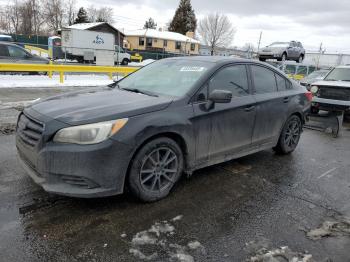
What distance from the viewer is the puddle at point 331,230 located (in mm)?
3275

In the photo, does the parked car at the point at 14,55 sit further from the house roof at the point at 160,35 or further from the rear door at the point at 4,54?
the house roof at the point at 160,35

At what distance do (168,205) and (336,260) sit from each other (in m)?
1.74

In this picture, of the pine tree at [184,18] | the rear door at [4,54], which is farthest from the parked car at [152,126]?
the pine tree at [184,18]

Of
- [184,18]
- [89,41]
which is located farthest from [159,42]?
[89,41]

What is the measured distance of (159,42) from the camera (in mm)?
63969

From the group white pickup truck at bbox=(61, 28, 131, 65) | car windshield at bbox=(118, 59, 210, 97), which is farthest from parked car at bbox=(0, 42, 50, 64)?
white pickup truck at bbox=(61, 28, 131, 65)

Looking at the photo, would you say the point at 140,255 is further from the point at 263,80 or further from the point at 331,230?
the point at 263,80

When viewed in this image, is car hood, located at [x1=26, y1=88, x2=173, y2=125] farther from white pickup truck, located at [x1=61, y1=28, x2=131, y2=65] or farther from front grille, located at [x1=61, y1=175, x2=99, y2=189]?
white pickup truck, located at [x1=61, y1=28, x2=131, y2=65]

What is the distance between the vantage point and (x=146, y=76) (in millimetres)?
4719

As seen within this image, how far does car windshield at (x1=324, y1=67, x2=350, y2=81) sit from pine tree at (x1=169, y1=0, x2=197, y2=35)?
7396 centimetres

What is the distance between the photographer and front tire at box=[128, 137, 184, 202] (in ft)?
11.3

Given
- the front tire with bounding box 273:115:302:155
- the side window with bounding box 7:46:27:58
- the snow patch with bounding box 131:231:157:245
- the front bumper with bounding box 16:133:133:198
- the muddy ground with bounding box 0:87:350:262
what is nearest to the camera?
the muddy ground with bounding box 0:87:350:262

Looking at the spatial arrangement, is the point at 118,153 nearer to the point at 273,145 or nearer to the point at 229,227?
the point at 229,227

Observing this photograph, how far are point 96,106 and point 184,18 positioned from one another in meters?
Answer: 82.4
